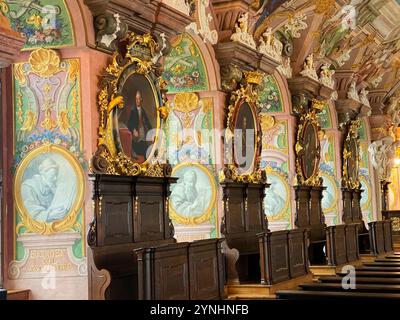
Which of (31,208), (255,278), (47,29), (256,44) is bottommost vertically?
(255,278)

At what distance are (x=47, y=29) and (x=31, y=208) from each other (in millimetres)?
2284

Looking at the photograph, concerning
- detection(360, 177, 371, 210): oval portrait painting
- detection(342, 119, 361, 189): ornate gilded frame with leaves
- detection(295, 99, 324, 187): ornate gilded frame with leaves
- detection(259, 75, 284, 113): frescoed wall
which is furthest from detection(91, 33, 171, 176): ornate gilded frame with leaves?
detection(360, 177, 371, 210): oval portrait painting

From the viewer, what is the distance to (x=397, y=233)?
2464 cm

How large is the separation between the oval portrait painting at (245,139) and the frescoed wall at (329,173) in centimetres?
635

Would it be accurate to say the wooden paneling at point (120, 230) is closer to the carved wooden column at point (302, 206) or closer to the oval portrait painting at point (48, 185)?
the oval portrait painting at point (48, 185)

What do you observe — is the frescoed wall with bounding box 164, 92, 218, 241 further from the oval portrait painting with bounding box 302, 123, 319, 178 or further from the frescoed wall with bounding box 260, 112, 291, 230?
the oval portrait painting with bounding box 302, 123, 319, 178

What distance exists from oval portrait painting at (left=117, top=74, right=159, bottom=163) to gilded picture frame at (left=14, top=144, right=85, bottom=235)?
0.74 metres

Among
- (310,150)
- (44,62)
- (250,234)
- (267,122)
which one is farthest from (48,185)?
(310,150)

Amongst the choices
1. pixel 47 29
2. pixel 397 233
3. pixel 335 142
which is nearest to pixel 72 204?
pixel 47 29

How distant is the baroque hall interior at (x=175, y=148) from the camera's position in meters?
8.68

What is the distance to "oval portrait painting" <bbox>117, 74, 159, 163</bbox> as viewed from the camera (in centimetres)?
935

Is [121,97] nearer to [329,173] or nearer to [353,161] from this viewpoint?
[329,173]

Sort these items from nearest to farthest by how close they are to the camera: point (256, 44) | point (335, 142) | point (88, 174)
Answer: point (88, 174) → point (256, 44) → point (335, 142)
